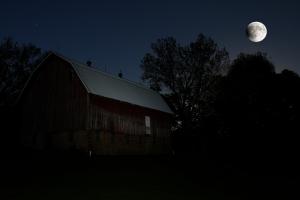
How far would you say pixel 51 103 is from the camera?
27.7 metres

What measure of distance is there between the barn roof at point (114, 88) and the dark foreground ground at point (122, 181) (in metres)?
6.10

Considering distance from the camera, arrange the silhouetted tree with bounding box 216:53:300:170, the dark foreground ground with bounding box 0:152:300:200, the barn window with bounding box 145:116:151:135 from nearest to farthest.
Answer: the dark foreground ground with bounding box 0:152:300:200 < the silhouetted tree with bounding box 216:53:300:170 < the barn window with bounding box 145:116:151:135

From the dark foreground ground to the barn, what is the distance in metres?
3.23

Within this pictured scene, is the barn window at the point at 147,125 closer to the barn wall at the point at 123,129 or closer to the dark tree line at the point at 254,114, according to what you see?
the barn wall at the point at 123,129

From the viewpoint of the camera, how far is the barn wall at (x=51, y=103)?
25922 millimetres

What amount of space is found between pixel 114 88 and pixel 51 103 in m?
5.50

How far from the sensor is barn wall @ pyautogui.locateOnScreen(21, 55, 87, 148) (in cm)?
2592

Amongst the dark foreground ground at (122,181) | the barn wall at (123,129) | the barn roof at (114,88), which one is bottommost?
the dark foreground ground at (122,181)

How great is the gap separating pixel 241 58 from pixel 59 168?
2011 centimetres

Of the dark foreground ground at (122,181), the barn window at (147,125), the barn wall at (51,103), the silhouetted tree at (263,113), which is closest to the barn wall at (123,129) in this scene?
the barn window at (147,125)

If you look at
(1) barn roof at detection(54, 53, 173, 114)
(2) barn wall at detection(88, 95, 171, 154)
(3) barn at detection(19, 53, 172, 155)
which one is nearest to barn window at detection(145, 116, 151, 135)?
(3) barn at detection(19, 53, 172, 155)

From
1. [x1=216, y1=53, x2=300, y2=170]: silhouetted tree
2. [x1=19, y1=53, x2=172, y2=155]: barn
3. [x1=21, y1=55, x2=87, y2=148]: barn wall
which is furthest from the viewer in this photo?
[x1=216, y1=53, x2=300, y2=170]: silhouetted tree

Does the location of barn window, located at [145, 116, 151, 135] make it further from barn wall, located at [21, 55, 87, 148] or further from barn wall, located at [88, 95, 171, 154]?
barn wall, located at [21, 55, 87, 148]

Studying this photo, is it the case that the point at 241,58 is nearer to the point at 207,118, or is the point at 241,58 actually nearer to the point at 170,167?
the point at 207,118
